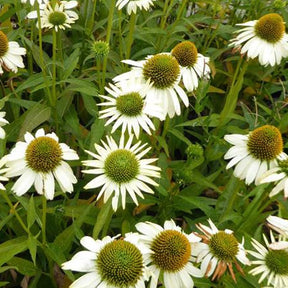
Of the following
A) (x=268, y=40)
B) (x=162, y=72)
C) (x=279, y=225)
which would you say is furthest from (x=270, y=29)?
(x=279, y=225)

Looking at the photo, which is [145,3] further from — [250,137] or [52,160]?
[52,160]

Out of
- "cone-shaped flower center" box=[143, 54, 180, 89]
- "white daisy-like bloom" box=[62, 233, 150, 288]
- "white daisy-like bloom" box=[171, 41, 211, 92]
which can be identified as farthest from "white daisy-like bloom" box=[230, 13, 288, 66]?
"white daisy-like bloom" box=[62, 233, 150, 288]

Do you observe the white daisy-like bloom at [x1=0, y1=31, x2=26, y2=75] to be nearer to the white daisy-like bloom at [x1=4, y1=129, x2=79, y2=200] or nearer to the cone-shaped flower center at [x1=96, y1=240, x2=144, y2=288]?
the white daisy-like bloom at [x1=4, y1=129, x2=79, y2=200]

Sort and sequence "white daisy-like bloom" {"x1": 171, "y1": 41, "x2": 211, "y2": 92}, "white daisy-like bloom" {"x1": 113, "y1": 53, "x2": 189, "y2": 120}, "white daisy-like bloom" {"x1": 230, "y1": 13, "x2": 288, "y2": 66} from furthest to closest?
"white daisy-like bloom" {"x1": 230, "y1": 13, "x2": 288, "y2": 66} → "white daisy-like bloom" {"x1": 171, "y1": 41, "x2": 211, "y2": 92} → "white daisy-like bloom" {"x1": 113, "y1": 53, "x2": 189, "y2": 120}

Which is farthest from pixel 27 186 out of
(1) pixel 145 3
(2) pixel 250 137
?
(1) pixel 145 3

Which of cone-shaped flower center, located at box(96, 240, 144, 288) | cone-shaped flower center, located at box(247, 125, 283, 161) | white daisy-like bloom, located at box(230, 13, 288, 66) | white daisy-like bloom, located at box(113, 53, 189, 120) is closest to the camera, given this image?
cone-shaped flower center, located at box(96, 240, 144, 288)

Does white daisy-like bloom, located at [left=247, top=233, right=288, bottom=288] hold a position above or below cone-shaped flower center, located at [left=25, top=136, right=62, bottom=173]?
below

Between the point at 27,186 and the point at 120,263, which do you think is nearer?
the point at 120,263
